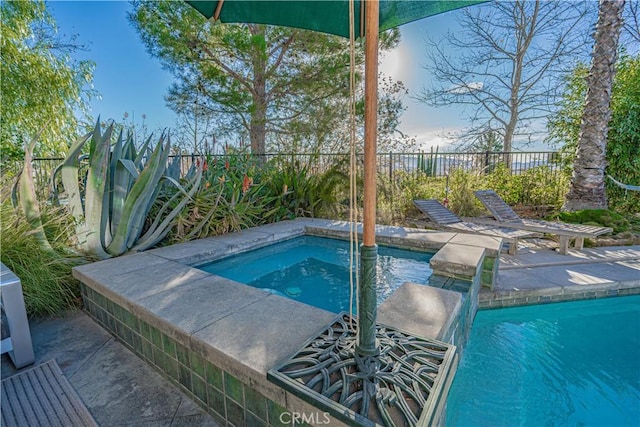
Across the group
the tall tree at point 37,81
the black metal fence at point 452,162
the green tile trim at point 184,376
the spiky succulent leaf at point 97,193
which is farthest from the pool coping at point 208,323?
the tall tree at point 37,81

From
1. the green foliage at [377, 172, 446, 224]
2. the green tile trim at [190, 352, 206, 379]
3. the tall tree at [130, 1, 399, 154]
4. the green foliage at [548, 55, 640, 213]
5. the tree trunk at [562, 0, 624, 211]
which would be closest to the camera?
the green tile trim at [190, 352, 206, 379]

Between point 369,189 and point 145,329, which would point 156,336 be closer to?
point 145,329

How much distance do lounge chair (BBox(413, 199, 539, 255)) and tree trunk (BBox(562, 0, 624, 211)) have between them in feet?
5.27

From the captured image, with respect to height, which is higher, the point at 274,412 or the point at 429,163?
the point at 429,163

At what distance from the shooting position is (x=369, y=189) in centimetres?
111

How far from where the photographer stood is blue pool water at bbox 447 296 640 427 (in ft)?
6.08

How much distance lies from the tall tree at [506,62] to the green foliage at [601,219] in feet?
23.3

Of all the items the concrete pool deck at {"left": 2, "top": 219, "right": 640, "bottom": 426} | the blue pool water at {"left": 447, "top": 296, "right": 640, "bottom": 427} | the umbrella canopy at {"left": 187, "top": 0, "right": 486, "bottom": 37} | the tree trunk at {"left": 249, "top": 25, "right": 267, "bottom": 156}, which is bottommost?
the blue pool water at {"left": 447, "top": 296, "right": 640, "bottom": 427}

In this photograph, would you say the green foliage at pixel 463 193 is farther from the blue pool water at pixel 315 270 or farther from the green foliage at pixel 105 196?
the green foliage at pixel 105 196

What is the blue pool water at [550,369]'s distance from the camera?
185 cm

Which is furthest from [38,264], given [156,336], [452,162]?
[452,162]

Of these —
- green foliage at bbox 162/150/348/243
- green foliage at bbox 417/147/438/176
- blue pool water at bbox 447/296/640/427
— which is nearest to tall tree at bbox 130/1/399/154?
green foliage at bbox 417/147/438/176

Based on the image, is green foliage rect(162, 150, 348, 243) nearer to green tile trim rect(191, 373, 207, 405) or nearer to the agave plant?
the agave plant

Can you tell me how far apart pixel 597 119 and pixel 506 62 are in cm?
718
